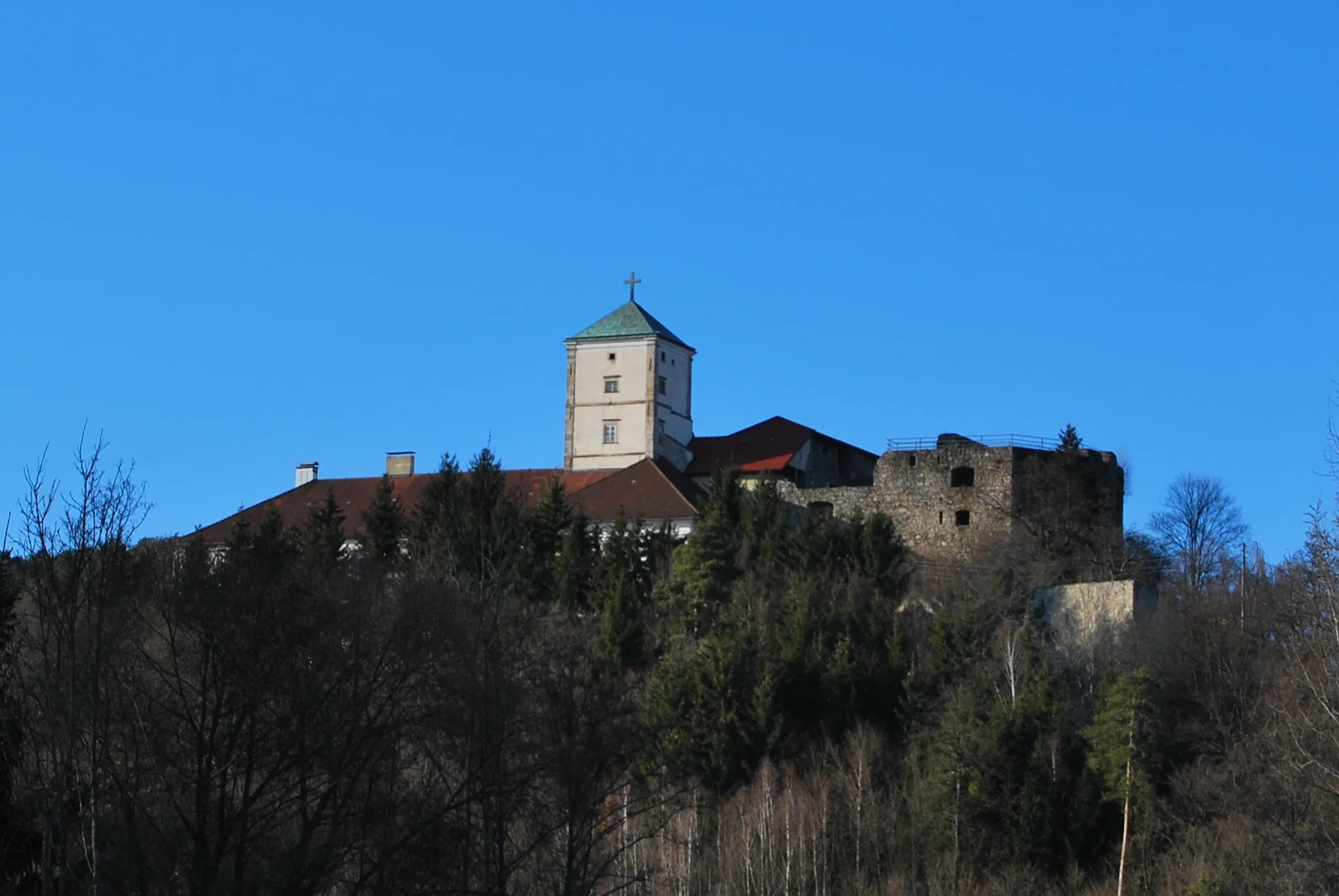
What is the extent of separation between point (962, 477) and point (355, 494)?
20.8 m

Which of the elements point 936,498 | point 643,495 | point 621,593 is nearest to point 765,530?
point 621,593

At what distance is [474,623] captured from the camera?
37.7 m

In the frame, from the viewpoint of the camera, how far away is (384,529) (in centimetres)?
6297

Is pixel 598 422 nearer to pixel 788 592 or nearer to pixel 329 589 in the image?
pixel 788 592

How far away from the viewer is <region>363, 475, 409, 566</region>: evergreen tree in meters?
62.0

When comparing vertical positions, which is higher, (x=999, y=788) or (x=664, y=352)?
(x=664, y=352)

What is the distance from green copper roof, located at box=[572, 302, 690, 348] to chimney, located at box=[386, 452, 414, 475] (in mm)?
7546

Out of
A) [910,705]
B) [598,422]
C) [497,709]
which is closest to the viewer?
[497,709]

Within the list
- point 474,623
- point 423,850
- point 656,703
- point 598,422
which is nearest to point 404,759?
point 474,623

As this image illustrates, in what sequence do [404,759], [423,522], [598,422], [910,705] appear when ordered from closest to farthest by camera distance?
1. [404,759]
2. [910,705]
3. [423,522]
4. [598,422]

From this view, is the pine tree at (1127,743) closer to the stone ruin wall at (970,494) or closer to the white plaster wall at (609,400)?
the stone ruin wall at (970,494)

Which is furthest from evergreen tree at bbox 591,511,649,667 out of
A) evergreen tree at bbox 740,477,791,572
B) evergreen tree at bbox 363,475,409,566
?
evergreen tree at bbox 363,475,409,566

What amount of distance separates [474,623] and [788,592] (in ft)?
61.6

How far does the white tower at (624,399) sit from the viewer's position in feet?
232
